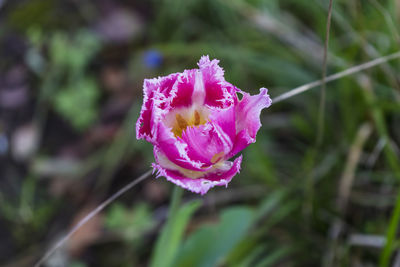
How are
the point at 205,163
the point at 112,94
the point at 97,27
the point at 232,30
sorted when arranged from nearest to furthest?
the point at 205,163, the point at 232,30, the point at 112,94, the point at 97,27

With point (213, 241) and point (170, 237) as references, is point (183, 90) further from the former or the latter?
point (213, 241)

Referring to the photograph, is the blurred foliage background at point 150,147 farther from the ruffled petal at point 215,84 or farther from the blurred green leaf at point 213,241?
the ruffled petal at point 215,84

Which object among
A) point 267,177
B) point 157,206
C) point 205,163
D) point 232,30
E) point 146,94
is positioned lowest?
point 205,163

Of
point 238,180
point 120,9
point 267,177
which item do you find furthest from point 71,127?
point 267,177

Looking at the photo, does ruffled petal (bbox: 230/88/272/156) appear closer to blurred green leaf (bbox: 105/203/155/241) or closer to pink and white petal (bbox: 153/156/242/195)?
pink and white petal (bbox: 153/156/242/195)

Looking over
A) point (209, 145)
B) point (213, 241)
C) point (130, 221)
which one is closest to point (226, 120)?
point (209, 145)

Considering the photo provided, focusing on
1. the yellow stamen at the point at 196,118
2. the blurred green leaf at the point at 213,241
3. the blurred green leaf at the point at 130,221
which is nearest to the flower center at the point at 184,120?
the yellow stamen at the point at 196,118

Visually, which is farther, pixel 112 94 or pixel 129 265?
pixel 112 94

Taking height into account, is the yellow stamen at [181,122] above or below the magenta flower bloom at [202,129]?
above

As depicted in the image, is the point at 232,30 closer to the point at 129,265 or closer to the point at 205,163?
the point at 129,265
